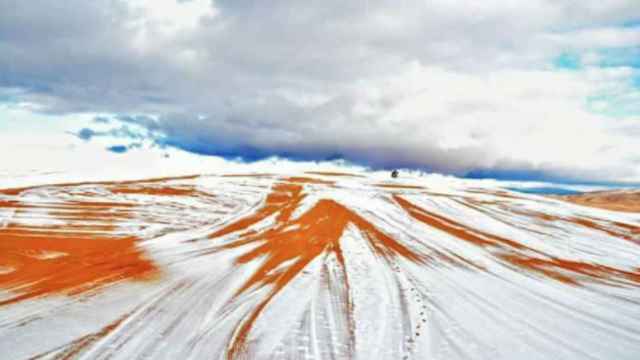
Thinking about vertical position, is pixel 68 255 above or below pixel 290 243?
below

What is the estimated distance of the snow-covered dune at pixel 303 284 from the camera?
7820 millimetres

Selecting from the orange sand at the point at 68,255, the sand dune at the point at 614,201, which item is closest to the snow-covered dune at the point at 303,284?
the orange sand at the point at 68,255

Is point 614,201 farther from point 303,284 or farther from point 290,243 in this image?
point 303,284

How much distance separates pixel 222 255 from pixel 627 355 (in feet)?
35.6

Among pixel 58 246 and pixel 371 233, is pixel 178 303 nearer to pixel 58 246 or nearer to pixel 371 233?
pixel 58 246


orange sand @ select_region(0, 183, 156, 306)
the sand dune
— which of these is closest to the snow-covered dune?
orange sand @ select_region(0, 183, 156, 306)

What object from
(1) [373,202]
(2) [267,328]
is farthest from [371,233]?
(2) [267,328]

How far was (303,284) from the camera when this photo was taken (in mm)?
11711

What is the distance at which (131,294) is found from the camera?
1047 centimetres

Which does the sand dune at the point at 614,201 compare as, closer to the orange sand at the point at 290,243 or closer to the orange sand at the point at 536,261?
the orange sand at the point at 536,261

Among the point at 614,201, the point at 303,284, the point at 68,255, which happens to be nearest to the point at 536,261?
the point at 303,284

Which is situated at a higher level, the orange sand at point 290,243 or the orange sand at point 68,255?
the orange sand at point 290,243

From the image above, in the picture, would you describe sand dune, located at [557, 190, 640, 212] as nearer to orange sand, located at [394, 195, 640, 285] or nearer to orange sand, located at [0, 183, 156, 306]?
orange sand, located at [394, 195, 640, 285]

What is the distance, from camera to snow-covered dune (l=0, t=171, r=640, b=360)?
25.7 ft
